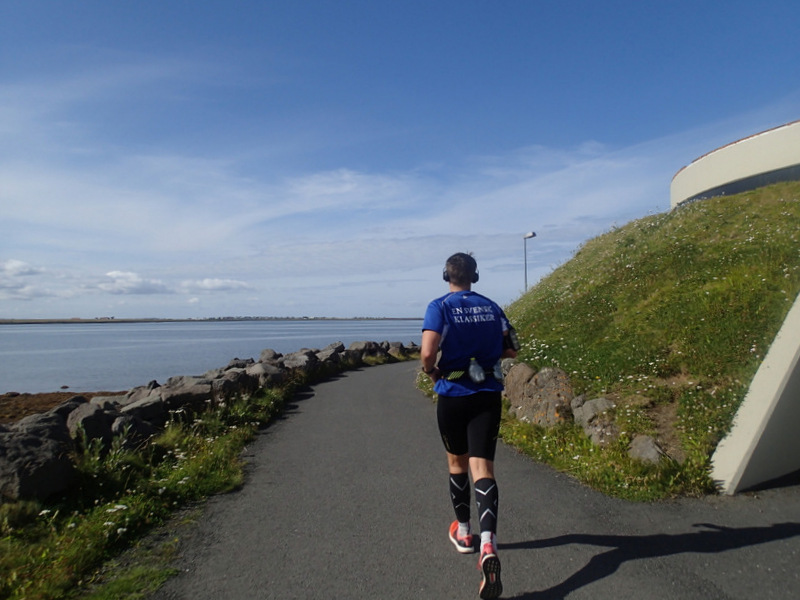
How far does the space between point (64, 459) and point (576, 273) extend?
580 inches

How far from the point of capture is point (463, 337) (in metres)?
4.34

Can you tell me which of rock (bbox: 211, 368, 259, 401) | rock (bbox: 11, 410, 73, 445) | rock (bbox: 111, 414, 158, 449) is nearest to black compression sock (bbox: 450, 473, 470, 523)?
rock (bbox: 11, 410, 73, 445)

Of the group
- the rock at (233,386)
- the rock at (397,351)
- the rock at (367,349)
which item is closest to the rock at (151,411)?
the rock at (233,386)

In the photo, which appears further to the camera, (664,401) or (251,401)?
(251,401)

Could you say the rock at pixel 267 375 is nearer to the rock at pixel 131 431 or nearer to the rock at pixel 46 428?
the rock at pixel 131 431

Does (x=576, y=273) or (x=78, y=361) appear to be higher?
(x=576, y=273)

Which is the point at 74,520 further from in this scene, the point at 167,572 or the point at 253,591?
the point at 253,591

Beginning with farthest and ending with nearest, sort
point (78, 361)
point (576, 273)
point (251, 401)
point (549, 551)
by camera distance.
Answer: point (78, 361)
point (576, 273)
point (251, 401)
point (549, 551)

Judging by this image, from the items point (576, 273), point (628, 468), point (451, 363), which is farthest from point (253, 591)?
point (576, 273)

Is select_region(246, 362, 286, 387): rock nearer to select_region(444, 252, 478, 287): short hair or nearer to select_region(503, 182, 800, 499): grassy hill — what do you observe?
select_region(503, 182, 800, 499): grassy hill

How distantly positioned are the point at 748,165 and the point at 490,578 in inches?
900

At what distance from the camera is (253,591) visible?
155 inches

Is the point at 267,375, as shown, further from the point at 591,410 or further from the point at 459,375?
the point at 459,375

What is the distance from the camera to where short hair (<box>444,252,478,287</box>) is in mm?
4613
